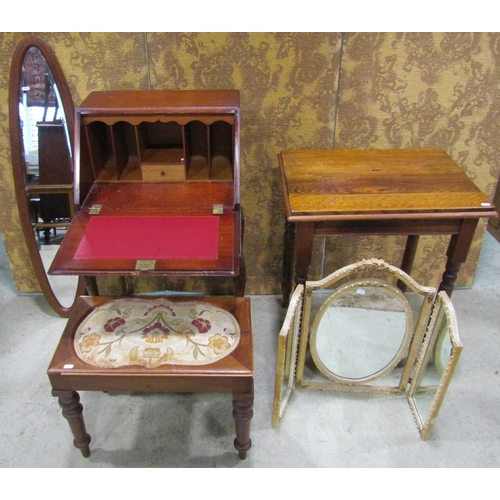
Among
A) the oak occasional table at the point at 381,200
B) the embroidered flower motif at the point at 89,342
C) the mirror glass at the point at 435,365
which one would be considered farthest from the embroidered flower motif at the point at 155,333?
the mirror glass at the point at 435,365

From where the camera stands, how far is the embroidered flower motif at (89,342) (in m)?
1.60

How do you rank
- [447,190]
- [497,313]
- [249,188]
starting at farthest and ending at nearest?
[497,313], [249,188], [447,190]

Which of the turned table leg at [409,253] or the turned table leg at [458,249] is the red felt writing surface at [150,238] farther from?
the turned table leg at [409,253]

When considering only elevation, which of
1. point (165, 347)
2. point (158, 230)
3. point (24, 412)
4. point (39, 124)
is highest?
point (39, 124)

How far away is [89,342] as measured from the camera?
162 centimetres

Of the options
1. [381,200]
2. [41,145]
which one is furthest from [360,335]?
[41,145]

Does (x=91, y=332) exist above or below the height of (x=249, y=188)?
below

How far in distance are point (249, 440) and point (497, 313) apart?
1.48m

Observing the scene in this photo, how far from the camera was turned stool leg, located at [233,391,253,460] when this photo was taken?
156 cm

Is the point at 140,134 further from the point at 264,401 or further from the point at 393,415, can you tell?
the point at 393,415

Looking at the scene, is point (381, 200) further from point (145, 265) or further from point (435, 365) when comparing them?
point (145, 265)

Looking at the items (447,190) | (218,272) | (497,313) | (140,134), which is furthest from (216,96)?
(497,313)

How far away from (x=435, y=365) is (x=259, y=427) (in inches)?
28.3

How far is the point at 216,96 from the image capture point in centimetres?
179
